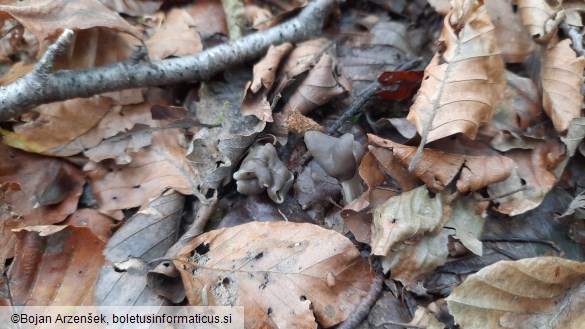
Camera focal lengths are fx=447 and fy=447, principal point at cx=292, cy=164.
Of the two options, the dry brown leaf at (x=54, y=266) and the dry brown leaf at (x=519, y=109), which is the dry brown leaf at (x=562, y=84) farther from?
the dry brown leaf at (x=54, y=266)

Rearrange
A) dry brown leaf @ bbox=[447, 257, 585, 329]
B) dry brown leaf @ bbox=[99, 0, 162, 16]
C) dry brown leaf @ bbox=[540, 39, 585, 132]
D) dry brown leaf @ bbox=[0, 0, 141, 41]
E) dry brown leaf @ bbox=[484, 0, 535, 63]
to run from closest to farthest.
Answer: dry brown leaf @ bbox=[447, 257, 585, 329]
dry brown leaf @ bbox=[540, 39, 585, 132]
dry brown leaf @ bbox=[0, 0, 141, 41]
dry brown leaf @ bbox=[484, 0, 535, 63]
dry brown leaf @ bbox=[99, 0, 162, 16]

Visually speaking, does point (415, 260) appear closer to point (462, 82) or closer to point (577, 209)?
point (577, 209)

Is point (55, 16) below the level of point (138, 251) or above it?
above

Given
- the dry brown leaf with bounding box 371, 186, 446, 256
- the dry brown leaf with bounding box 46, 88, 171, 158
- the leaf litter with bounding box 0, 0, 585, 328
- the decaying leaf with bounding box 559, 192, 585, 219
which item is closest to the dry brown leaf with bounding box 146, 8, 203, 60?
the leaf litter with bounding box 0, 0, 585, 328

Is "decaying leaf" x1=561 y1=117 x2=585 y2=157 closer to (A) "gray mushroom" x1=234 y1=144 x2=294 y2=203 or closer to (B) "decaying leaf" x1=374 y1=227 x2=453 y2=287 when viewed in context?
(B) "decaying leaf" x1=374 y1=227 x2=453 y2=287

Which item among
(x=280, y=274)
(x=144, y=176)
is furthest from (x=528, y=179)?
(x=144, y=176)

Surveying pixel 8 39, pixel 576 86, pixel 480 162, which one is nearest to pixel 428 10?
pixel 576 86
